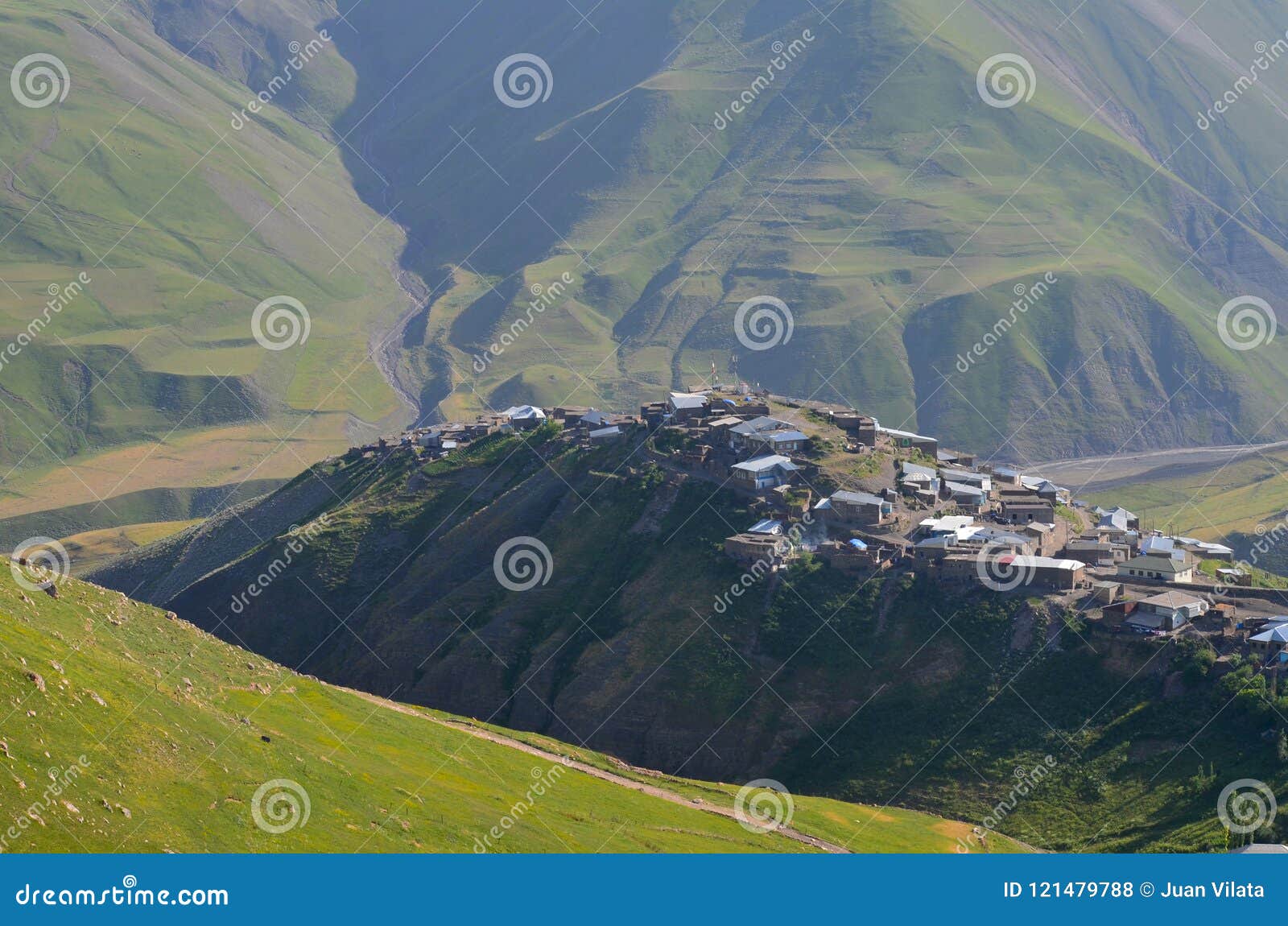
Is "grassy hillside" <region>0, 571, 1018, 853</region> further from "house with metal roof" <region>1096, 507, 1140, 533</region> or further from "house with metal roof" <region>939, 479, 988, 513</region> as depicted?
"house with metal roof" <region>1096, 507, 1140, 533</region>

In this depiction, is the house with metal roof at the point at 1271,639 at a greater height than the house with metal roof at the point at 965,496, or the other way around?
the house with metal roof at the point at 965,496

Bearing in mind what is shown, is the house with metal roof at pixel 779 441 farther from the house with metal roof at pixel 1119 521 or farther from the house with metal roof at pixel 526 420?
the house with metal roof at pixel 526 420

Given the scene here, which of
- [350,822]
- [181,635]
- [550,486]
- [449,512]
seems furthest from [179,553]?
[350,822]

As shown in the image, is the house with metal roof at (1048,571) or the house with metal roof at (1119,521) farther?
the house with metal roof at (1119,521)

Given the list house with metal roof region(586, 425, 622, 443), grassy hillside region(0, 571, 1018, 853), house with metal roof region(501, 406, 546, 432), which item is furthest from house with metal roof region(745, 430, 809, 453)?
house with metal roof region(501, 406, 546, 432)

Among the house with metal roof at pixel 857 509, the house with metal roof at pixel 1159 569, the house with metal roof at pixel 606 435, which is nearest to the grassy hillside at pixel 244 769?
the house with metal roof at pixel 1159 569

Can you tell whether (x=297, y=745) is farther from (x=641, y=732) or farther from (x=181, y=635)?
(x=641, y=732)

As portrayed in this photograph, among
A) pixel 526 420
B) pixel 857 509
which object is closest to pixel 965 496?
pixel 857 509
